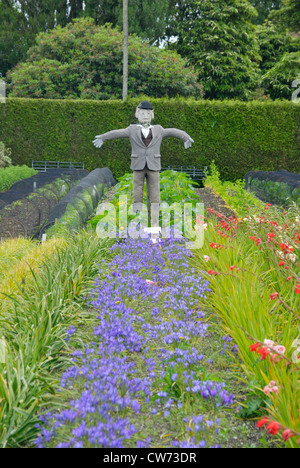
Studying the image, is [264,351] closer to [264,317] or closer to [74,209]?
[264,317]

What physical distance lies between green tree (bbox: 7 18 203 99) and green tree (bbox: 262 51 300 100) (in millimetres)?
7203

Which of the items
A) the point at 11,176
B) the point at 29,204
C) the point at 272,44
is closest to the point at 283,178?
the point at 29,204

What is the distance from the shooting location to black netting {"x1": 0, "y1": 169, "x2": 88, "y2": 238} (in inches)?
296

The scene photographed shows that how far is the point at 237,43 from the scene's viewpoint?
27.6 m

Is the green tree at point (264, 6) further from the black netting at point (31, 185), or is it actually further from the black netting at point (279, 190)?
the black netting at point (31, 185)

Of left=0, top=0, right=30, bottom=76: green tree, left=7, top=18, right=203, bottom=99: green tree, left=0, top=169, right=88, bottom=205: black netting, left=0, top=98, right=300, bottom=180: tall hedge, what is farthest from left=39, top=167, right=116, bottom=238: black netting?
left=0, top=0, right=30, bottom=76: green tree

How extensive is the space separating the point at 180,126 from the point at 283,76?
13.7 m

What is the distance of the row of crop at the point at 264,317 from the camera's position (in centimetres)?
226

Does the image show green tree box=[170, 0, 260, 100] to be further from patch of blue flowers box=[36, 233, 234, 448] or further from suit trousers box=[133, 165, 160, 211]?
patch of blue flowers box=[36, 233, 234, 448]

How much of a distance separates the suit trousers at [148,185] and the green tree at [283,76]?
22145 mm

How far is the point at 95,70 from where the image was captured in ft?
72.1

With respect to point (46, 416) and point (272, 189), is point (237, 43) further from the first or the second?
point (46, 416)

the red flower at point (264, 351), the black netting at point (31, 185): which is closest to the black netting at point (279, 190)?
the black netting at point (31, 185)

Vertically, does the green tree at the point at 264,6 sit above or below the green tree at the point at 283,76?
above
